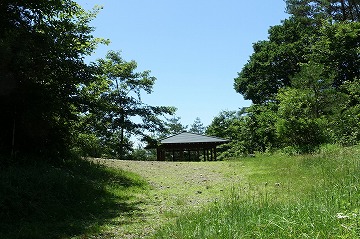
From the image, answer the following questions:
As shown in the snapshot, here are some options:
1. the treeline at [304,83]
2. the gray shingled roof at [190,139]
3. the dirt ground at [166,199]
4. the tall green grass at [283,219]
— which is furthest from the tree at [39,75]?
the gray shingled roof at [190,139]

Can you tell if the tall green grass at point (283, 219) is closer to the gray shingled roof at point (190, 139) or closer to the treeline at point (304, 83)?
the treeline at point (304, 83)

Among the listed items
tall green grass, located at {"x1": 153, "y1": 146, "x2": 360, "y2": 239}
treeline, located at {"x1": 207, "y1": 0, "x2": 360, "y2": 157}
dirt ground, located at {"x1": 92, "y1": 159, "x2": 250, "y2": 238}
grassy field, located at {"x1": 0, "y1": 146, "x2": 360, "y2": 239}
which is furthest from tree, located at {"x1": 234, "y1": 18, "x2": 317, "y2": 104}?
tall green grass, located at {"x1": 153, "y1": 146, "x2": 360, "y2": 239}

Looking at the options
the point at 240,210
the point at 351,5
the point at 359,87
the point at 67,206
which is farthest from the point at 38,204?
the point at 351,5

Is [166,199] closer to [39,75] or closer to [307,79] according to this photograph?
[39,75]

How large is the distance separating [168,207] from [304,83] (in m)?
13.9

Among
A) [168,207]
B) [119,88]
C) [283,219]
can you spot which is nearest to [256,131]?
[119,88]

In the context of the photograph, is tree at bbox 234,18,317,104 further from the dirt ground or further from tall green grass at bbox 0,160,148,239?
tall green grass at bbox 0,160,148,239

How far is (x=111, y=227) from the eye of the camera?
222 inches

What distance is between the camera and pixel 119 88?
100 feet

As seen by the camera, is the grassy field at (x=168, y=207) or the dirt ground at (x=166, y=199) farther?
the dirt ground at (x=166, y=199)

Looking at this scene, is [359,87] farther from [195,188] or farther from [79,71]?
[79,71]

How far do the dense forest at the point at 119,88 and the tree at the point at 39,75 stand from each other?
0.09 ft

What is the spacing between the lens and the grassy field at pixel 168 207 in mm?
3590

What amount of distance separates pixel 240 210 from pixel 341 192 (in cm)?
137
